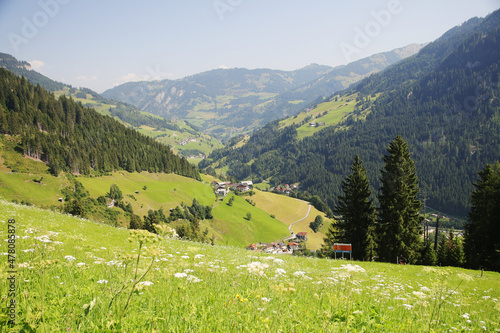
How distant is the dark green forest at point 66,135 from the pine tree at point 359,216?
13486 cm

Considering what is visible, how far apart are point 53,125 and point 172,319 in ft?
613

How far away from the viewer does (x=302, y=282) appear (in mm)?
9000

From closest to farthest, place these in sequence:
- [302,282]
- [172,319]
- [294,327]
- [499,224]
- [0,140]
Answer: [172,319] < [294,327] < [302,282] < [499,224] < [0,140]

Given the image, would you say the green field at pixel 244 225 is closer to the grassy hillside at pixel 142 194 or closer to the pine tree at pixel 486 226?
the grassy hillside at pixel 142 194

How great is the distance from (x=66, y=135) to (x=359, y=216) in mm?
172742

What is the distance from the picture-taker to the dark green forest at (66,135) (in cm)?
12631

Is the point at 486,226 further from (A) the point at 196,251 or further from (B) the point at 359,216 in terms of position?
(A) the point at 196,251

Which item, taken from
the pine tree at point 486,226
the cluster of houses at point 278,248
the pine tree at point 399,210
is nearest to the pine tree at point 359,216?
the pine tree at point 399,210

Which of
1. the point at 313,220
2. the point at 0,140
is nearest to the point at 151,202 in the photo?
the point at 0,140

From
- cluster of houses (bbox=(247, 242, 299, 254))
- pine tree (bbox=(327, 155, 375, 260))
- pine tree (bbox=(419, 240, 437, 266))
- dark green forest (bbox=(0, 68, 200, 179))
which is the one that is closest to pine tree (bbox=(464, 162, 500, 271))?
pine tree (bbox=(419, 240, 437, 266))

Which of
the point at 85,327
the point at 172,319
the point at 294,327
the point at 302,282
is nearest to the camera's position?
the point at 85,327

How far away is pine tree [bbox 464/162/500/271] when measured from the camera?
37.9m

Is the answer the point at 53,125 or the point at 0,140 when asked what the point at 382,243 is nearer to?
the point at 0,140

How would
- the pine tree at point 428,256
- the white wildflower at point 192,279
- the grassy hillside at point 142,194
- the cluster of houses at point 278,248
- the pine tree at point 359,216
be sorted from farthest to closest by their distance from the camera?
1. the cluster of houses at point 278,248
2. the grassy hillside at point 142,194
3. the pine tree at point 428,256
4. the pine tree at point 359,216
5. the white wildflower at point 192,279
